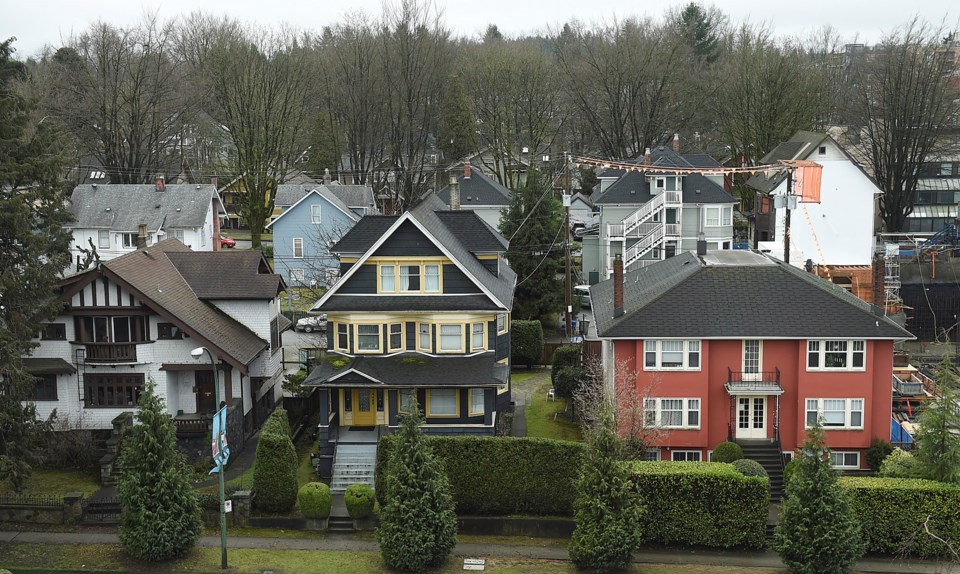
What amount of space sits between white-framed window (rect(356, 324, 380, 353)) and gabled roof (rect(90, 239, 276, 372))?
4380mm

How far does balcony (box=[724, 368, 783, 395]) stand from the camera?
3638 centimetres

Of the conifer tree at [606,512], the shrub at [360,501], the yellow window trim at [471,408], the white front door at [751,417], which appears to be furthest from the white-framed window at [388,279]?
the white front door at [751,417]

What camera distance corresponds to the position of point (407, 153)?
8500cm

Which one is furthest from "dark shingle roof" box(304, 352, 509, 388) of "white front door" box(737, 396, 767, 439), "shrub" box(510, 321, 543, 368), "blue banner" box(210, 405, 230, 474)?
"shrub" box(510, 321, 543, 368)

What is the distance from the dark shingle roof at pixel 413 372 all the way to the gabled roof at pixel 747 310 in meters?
4.53

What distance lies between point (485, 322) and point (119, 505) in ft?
48.2

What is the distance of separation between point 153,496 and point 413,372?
11092mm

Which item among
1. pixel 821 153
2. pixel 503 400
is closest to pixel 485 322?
pixel 503 400

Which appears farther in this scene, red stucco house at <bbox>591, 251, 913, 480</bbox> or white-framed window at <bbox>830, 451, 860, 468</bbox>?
white-framed window at <bbox>830, 451, 860, 468</bbox>

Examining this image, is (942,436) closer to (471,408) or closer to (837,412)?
(837,412)

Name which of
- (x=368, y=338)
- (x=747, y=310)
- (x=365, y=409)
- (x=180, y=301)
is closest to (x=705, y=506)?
(x=747, y=310)

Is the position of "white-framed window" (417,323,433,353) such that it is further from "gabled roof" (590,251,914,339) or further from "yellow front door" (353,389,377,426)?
"gabled roof" (590,251,914,339)

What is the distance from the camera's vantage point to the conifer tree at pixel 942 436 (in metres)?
31.1

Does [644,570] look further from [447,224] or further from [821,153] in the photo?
[821,153]
